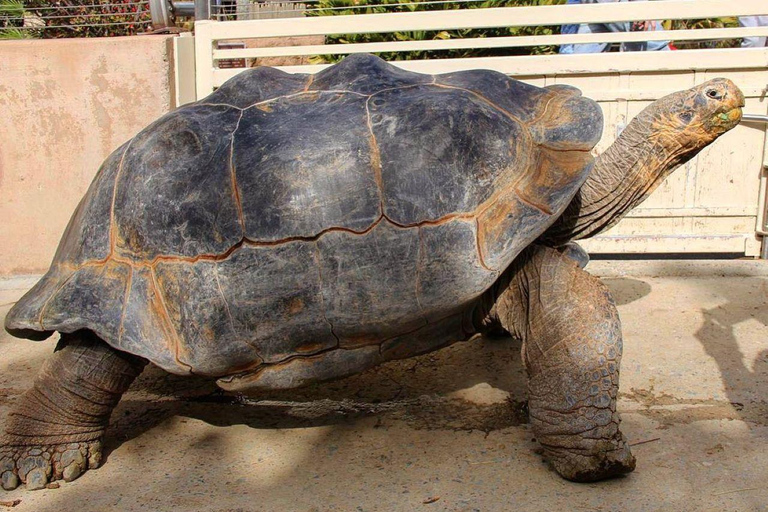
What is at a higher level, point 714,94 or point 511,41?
point 511,41

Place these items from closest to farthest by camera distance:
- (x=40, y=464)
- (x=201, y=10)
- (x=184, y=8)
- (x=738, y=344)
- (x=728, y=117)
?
1. (x=40, y=464)
2. (x=728, y=117)
3. (x=738, y=344)
4. (x=201, y=10)
5. (x=184, y=8)

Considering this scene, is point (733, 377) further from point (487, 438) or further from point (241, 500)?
point (241, 500)

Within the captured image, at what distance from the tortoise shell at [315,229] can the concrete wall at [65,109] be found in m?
2.87

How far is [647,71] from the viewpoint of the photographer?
591 centimetres

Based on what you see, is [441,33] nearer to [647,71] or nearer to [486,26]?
[486,26]

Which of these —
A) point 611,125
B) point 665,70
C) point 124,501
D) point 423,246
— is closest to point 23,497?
point 124,501

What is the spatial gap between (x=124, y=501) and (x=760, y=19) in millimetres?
6862

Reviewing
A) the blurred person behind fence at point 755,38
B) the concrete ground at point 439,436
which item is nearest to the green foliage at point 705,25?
the blurred person behind fence at point 755,38

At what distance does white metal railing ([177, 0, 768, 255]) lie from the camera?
5789 mm

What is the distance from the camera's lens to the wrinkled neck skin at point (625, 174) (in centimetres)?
376

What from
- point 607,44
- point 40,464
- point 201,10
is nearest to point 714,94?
point 40,464

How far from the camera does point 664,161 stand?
12.5 feet

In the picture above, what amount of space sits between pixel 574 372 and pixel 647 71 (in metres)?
3.60

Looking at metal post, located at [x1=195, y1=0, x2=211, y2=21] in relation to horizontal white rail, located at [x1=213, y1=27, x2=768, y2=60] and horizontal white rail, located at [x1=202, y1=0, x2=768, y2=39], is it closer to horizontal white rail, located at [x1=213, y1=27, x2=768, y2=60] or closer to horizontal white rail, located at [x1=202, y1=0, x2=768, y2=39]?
horizontal white rail, located at [x1=202, y1=0, x2=768, y2=39]
